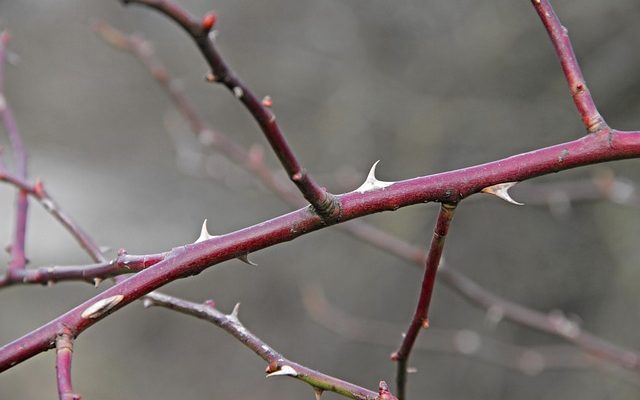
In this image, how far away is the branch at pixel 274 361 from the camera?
78 cm

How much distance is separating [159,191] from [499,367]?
395cm

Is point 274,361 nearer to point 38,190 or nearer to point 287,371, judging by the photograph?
point 287,371

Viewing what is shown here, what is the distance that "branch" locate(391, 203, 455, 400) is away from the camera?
84cm

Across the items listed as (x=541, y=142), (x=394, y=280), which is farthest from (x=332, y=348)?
(x=541, y=142)

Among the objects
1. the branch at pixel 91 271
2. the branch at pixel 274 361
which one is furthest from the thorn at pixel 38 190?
the branch at pixel 274 361

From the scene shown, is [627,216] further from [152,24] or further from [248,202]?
[152,24]

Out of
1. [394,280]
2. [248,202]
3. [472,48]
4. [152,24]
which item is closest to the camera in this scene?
[472,48]

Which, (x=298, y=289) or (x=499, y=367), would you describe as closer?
(x=499, y=367)

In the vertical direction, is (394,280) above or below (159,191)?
below

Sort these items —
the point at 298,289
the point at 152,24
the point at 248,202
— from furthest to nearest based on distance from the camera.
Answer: the point at 152,24, the point at 248,202, the point at 298,289

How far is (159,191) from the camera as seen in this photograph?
6.71 m

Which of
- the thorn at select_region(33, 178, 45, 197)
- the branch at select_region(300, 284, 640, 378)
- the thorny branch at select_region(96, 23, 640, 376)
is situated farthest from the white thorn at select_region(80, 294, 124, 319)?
the branch at select_region(300, 284, 640, 378)

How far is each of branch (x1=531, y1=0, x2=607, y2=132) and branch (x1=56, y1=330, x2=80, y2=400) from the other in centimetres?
61

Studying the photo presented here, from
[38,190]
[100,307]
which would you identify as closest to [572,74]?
[100,307]
